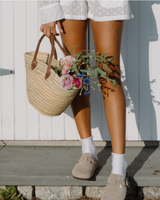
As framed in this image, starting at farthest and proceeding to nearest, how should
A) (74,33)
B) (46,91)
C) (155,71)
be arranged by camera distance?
(155,71) < (74,33) < (46,91)

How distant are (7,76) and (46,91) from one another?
790mm

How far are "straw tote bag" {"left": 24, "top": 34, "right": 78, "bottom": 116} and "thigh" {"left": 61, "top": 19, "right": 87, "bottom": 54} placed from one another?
0.08m

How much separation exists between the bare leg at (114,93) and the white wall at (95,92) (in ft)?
2.11

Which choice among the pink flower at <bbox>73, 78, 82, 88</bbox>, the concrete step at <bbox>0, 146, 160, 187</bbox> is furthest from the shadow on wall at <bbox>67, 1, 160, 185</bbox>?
the pink flower at <bbox>73, 78, 82, 88</bbox>

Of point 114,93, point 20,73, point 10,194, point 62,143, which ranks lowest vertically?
point 10,194

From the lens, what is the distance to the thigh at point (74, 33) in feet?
4.61

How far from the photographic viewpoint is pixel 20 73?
6.53ft

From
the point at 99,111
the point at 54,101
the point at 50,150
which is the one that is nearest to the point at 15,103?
the point at 50,150

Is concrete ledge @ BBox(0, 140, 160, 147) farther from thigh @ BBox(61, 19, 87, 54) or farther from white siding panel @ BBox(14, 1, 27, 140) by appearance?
thigh @ BBox(61, 19, 87, 54)

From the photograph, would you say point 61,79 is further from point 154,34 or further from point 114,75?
point 154,34

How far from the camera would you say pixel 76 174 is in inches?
52.9

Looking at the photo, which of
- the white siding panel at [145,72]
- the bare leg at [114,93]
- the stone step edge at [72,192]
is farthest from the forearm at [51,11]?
the stone step edge at [72,192]

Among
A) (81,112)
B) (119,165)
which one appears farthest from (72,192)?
(81,112)

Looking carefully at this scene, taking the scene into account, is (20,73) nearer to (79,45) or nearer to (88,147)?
(79,45)
